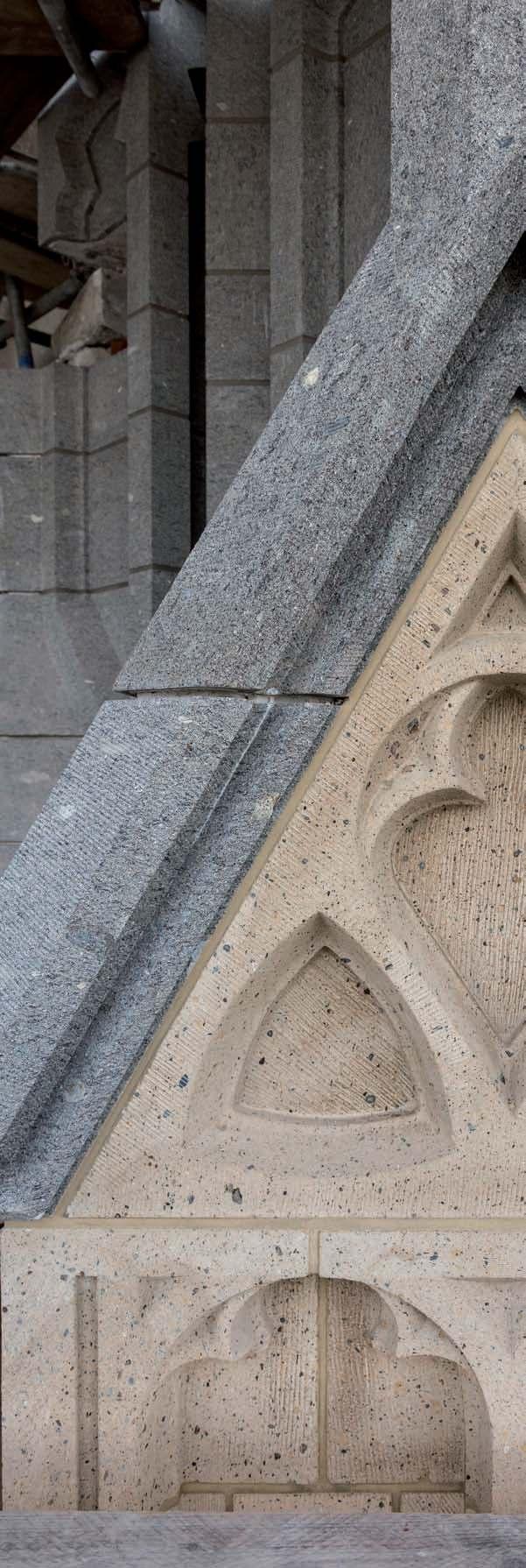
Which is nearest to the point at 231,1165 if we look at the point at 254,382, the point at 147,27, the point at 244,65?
the point at 254,382

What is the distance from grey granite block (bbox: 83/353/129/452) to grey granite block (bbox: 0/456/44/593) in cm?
28

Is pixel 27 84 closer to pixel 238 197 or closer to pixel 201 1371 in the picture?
pixel 238 197

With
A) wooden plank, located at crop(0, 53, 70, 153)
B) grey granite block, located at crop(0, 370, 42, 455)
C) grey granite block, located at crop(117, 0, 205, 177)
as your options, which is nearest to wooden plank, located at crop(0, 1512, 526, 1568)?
grey granite block, located at crop(0, 370, 42, 455)

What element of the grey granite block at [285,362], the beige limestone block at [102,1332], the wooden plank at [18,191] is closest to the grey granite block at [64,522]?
the grey granite block at [285,362]

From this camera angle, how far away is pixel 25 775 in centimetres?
375

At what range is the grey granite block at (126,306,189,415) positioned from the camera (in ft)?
11.3

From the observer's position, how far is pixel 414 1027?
112 cm

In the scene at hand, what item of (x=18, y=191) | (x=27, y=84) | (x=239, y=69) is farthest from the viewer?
(x=18, y=191)

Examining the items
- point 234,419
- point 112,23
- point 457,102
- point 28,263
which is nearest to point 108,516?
point 234,419

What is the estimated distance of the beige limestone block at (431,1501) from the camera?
1.14m

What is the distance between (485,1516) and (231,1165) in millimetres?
459

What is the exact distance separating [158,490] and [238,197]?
93 cm

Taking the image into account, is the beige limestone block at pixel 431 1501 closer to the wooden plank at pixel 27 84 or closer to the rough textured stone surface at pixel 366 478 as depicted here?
the rough textured stone surface at pixel 366 478

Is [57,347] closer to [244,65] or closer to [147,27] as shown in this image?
[147,27]
